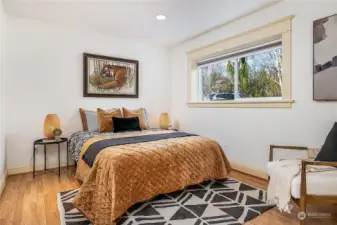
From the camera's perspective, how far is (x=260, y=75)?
10.8 ft

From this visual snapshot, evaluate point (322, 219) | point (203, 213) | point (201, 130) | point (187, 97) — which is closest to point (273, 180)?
point (322, 219)

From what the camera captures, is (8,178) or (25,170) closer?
(8,178)

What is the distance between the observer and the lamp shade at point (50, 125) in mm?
3139

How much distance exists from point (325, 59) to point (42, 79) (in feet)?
12.8

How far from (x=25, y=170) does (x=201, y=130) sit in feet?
9.91

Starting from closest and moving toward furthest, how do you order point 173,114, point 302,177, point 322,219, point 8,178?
point 302,177 < point 322,219 < point 8,178 < point 173,114

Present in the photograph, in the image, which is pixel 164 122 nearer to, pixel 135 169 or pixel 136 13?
pixel 136 13

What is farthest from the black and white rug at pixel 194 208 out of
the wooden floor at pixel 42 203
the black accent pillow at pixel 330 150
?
the black accent pillow at pixel 330 150

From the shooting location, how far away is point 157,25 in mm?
3512

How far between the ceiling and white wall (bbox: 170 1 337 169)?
0.22 metres

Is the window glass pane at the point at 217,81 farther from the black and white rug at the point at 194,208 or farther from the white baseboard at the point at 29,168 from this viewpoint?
the white baseboard at the point at 29,168

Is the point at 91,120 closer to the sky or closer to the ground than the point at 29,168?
closer to the sky

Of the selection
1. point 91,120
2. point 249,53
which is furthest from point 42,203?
point 249,53

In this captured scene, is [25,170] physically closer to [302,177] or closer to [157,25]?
[157,25]
